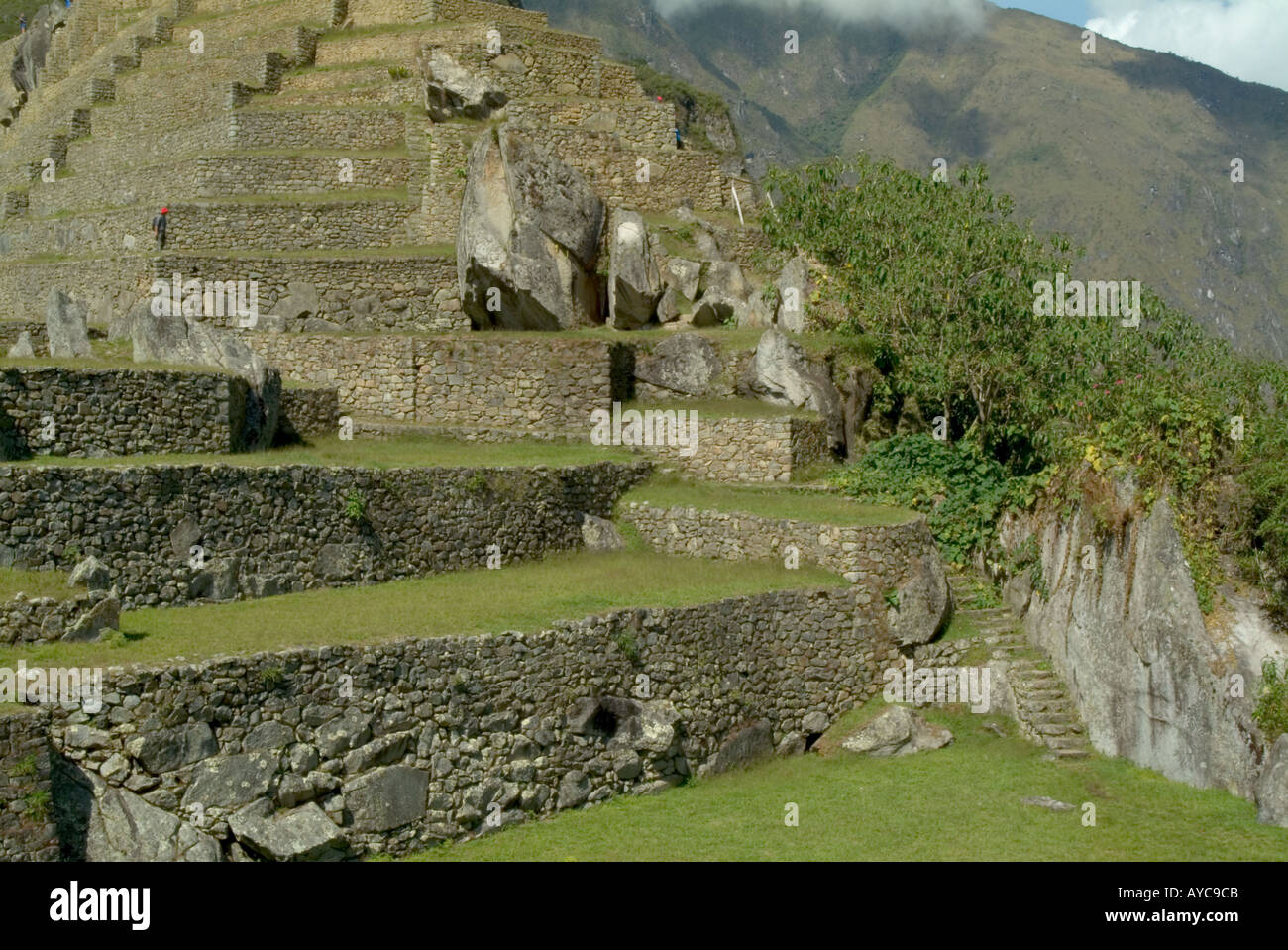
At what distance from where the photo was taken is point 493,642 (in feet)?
57.0

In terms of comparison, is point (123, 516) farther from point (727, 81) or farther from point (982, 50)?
point (727, 81)

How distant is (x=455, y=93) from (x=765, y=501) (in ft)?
48.1

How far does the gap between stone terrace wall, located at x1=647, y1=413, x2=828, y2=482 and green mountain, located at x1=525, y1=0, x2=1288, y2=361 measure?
1191 inches

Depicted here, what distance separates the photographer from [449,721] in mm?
16938

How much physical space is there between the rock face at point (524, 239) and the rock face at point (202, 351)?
5635mm

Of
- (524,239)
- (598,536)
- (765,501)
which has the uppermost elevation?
(524,239)

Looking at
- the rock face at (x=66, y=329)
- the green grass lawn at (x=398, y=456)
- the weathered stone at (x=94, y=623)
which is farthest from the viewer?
the rock face at (x=66, y=329)

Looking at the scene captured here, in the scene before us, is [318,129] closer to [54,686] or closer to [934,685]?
[934,685]

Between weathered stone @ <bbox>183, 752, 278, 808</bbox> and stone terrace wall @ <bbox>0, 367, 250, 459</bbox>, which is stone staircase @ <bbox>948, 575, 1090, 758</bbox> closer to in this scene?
weathered stone @ <bbox>183, 752, 278, 808</bbox>

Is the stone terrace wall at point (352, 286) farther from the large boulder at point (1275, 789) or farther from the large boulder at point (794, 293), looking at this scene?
the large boulder at point (1275, 789)

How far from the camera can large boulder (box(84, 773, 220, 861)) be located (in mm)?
14148

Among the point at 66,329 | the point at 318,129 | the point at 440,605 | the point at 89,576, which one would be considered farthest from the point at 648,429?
the point at 318,129

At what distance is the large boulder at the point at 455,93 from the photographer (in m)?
33.8

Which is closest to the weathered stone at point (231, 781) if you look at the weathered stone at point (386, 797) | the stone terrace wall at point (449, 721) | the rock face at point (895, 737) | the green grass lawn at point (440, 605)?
the stone terrace wall at point (449, 721)
